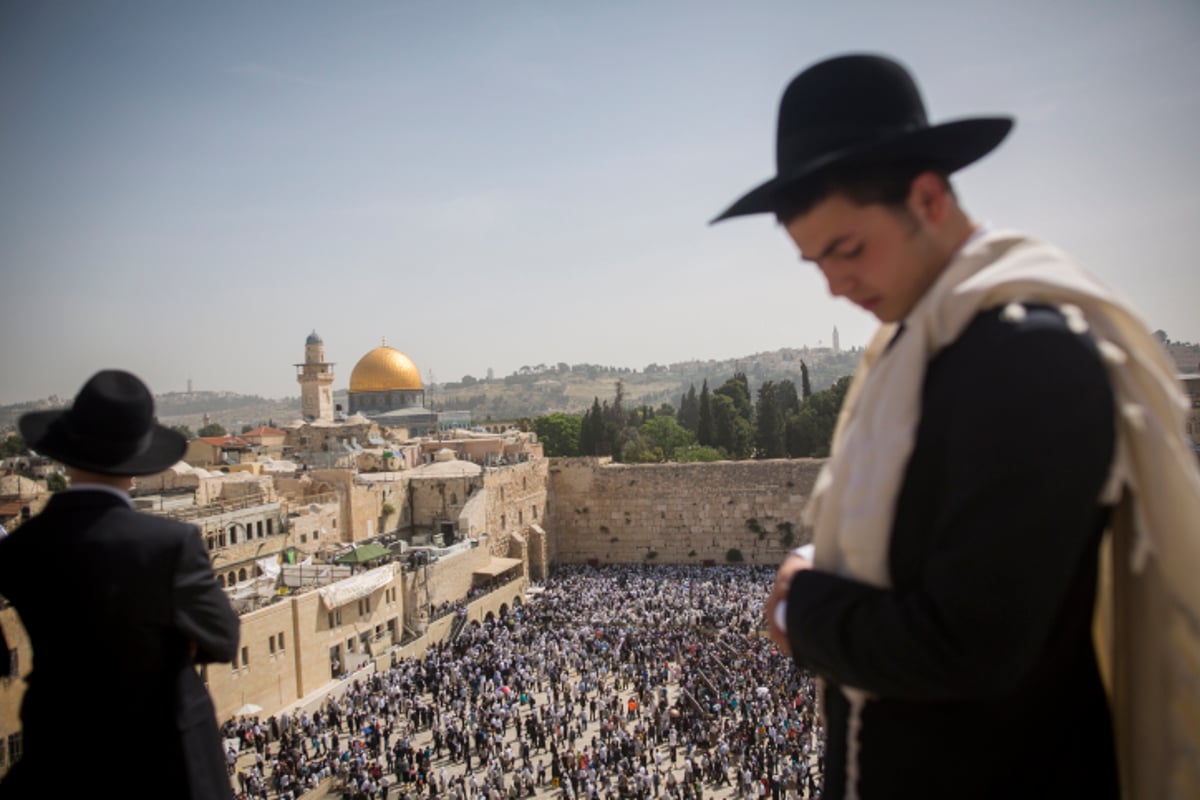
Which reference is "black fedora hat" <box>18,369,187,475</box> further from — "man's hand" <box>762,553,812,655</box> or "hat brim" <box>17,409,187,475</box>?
"man's hand" <box>762,553,812,655</box>

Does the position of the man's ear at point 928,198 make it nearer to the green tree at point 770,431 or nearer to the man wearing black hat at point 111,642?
the man wearing black hat at point 111,642

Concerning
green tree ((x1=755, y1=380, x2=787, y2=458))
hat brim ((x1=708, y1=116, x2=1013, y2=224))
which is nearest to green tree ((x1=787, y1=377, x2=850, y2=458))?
green tree ((x1=755, y1=380, x2=787, y2=458))

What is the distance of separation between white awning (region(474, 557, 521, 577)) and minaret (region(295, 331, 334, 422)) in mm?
26569

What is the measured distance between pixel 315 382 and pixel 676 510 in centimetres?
2755

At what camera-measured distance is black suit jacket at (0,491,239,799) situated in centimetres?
209

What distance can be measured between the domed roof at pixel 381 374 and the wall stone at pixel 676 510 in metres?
23.7

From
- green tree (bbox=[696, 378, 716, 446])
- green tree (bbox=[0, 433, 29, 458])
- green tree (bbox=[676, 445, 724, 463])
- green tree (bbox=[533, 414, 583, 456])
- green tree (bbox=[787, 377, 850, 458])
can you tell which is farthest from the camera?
green tree (bbox=[533, 414, 583, 456])

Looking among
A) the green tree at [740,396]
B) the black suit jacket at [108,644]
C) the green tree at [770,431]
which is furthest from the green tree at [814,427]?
the black suit jacket at [108,644]

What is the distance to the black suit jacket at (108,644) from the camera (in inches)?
82.1

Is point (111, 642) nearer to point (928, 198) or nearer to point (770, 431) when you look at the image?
point (928, 198)

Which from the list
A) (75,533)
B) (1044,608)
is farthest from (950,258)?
(75,533)

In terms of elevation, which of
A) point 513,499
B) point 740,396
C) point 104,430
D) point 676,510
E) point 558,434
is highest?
point 104,430

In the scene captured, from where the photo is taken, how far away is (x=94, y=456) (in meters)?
2.28

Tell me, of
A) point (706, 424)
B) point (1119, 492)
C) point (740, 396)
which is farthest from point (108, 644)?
point (740, 396)
